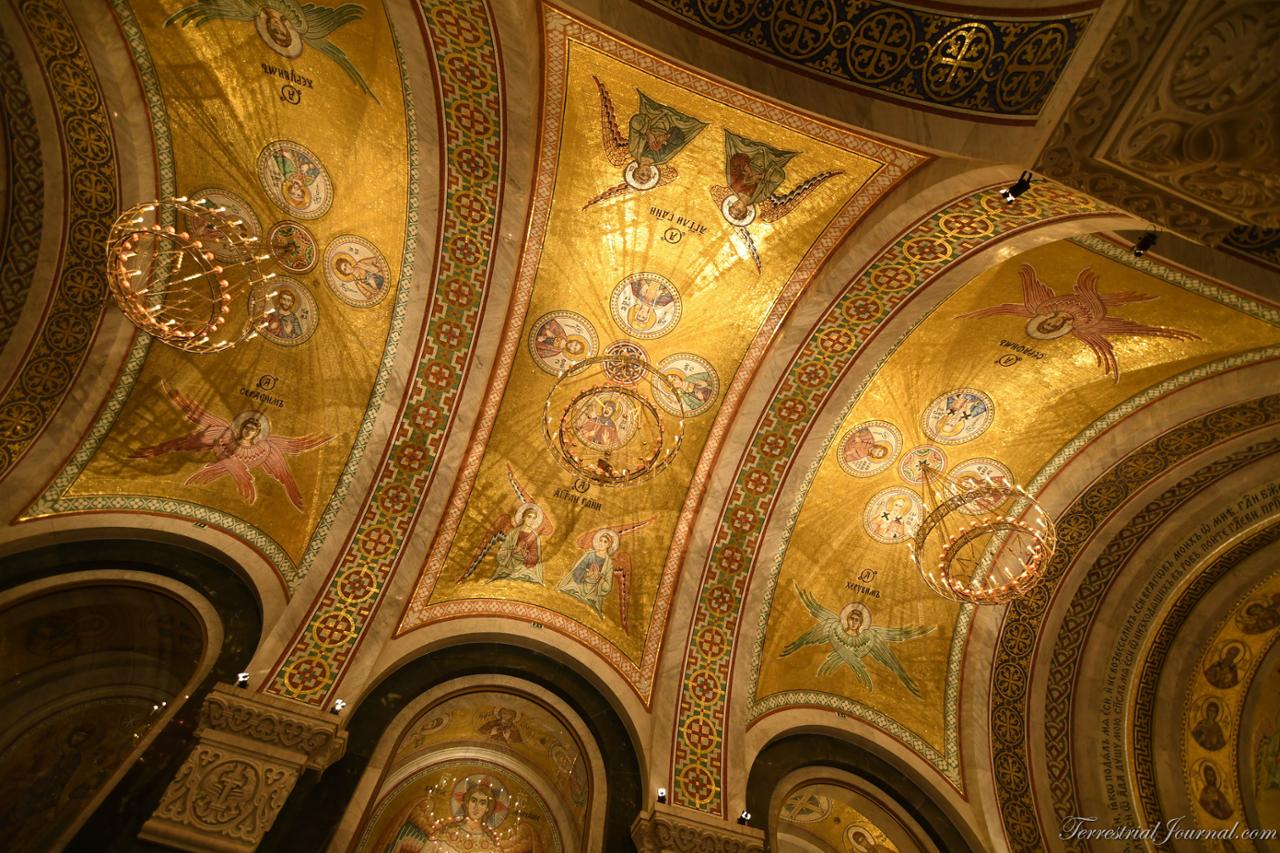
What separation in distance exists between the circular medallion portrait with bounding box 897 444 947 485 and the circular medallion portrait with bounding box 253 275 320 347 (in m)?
6.24

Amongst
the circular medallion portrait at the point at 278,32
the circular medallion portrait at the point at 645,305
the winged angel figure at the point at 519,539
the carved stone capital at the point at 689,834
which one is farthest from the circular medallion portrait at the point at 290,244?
the carved stone capital at the point at 689,834

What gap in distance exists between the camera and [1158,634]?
747cm

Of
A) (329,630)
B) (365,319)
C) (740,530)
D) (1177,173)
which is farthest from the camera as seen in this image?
(740,530)

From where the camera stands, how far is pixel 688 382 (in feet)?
23.7

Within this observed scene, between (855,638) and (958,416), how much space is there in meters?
2.70

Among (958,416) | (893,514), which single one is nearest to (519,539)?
(893,514)

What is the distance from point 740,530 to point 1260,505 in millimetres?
5214

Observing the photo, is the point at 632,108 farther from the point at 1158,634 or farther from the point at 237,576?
the point at 1158,634

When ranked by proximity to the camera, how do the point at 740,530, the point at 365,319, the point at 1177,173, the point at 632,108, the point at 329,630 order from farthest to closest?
the point at 740,530
the point at 365,319
the point at 329,630
the point at 632,108
the point at 1177,173

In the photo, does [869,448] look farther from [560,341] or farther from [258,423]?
[258,423]

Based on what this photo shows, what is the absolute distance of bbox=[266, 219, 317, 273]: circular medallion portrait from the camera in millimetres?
6562

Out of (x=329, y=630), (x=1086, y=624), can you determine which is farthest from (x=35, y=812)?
(x=1086, y=624)

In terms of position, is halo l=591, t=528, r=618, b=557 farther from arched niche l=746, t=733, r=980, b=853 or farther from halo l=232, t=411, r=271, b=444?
halo l=232, t=411, r=271, b=444

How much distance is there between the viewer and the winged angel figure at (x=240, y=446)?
670 cm
